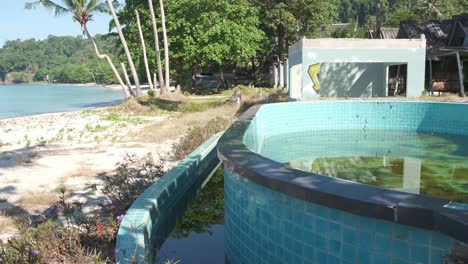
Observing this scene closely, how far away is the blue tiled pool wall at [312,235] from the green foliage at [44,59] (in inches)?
5374

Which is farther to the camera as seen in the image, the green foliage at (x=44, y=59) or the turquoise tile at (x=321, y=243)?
the green foliage at (x=44, y=59)

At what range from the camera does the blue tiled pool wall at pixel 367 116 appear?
1277 centimetres

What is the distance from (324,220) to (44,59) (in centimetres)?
18713

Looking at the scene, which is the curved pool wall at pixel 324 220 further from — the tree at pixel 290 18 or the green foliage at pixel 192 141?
the tree at pixel 290 18

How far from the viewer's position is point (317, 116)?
13820 mm

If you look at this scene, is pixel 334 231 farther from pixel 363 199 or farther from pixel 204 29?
pixel 204 29

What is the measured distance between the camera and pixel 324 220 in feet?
10.1

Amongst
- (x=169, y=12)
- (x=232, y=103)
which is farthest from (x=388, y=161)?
(x=169, y=12)

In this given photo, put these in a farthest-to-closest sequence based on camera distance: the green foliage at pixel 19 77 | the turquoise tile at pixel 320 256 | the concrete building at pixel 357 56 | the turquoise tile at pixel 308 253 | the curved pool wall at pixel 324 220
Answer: the green foliage at pixel 19 77 < the concrete building at pixel 357 56 < the turquoise tile at pixel 308 253 < the turquoise tile at pixel 320 256 < the curved pool wall at pixel 324 220

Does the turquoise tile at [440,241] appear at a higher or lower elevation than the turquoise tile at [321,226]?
higher

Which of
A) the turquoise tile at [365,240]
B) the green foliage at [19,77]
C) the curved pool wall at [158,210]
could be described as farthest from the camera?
the green foliage at [19,77]

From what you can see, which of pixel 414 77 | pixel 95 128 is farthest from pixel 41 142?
pixel 414 77

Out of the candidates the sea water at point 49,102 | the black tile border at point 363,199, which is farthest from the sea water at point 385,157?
the sea water at point 49,102

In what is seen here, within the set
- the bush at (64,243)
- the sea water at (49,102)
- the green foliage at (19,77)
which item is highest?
the green foliage at (19,77)
